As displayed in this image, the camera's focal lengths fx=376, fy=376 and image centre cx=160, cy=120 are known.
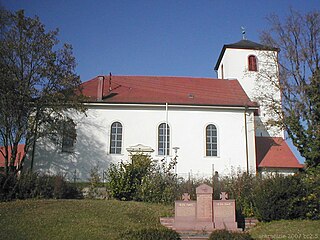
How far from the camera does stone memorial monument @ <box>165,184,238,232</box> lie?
13.5 metres

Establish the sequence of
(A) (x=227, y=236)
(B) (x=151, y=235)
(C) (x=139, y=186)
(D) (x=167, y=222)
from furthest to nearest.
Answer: (C) (x=139, y=186) → (D) (x=167, y=222) → (B) (x=151, y=235) → (A) (x=227, y=236)

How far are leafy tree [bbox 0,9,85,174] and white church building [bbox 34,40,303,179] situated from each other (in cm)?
483

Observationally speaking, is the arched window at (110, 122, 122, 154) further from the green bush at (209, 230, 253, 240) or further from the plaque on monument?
the green bush at (209, 230, 253, 240)

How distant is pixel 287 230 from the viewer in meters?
12.5

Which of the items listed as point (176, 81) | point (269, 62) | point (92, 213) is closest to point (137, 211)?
point (92, 213)

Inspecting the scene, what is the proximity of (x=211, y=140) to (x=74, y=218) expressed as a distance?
51.0 ft

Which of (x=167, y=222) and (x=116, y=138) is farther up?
(x=116, y=138)

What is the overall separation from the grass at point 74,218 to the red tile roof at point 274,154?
13.7 m

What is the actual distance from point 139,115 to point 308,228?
1692 cm

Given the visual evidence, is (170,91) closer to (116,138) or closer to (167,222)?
(116,138)

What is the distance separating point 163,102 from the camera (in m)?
27.6

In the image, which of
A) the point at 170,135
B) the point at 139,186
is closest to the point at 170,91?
Result: the point at 170,135

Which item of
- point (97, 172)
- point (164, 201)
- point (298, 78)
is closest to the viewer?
point (164, 201)

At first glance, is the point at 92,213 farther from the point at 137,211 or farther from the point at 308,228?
the point at 308,228
